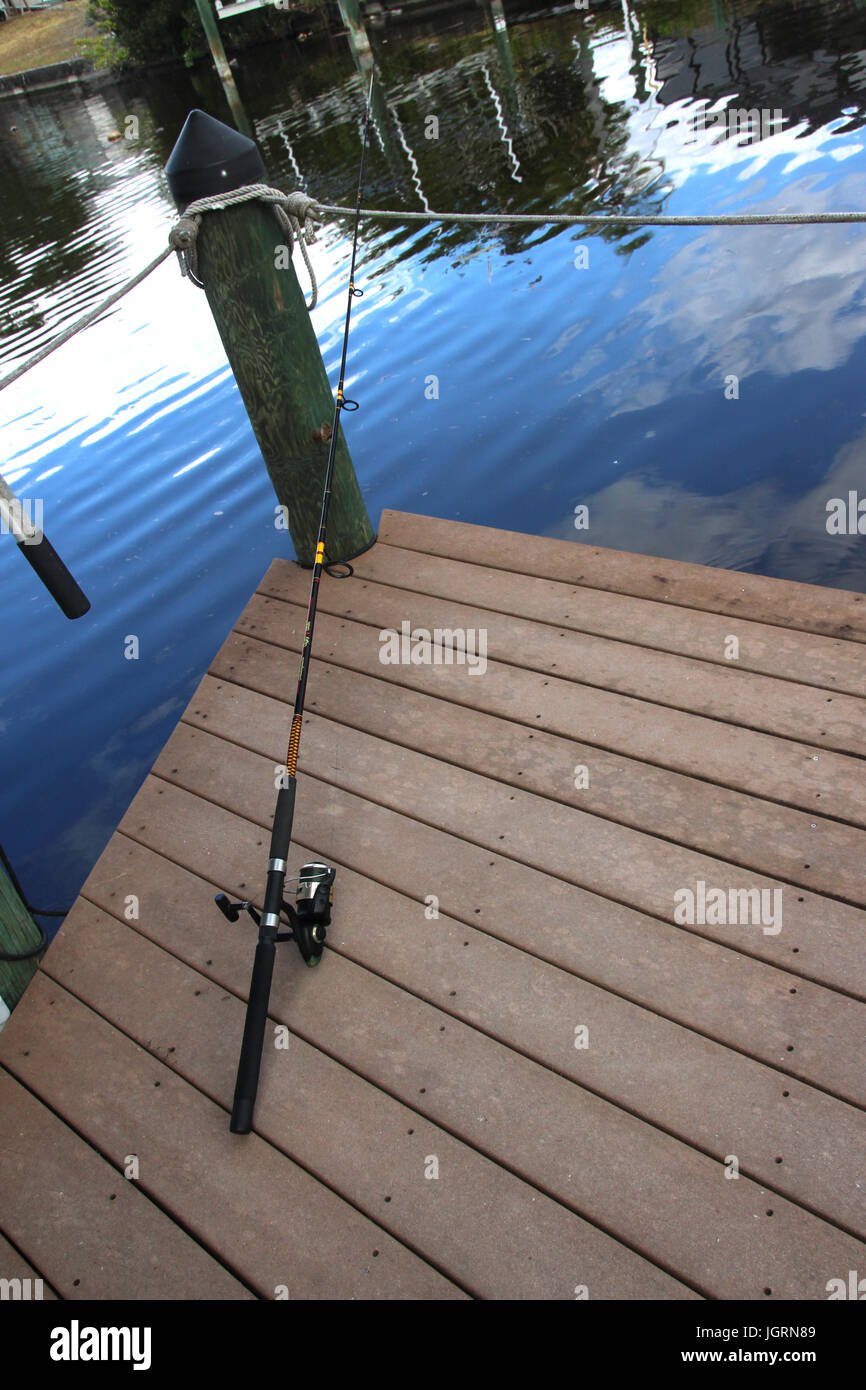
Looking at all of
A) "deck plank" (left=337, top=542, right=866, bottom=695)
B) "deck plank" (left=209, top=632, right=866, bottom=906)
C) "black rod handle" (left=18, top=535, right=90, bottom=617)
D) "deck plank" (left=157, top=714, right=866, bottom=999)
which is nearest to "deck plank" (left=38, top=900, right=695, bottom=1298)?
"deck plank" (left=157, top=714, right=866, bottom=999)

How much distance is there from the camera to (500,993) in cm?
279

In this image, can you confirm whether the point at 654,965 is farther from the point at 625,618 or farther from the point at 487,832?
the point at 625,618

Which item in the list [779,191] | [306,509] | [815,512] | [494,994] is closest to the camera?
[494,994]

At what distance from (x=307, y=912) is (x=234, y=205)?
2807 millimetres

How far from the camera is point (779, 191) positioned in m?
9.84

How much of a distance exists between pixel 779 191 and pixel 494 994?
9.66 metres

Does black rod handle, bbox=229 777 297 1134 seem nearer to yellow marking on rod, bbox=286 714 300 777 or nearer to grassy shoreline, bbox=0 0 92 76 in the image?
yellow marking on rod, bbox=286 714 300 777

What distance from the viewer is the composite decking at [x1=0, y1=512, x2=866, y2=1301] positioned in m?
2.33

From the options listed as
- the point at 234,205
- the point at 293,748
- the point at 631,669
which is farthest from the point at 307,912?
the point at 234,205

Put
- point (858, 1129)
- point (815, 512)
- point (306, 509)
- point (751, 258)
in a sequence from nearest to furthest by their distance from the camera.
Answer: point (858, 1129), point (306, 509), point (815, 512), point (751, 258)

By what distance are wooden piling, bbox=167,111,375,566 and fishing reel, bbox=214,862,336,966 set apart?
2.02 m

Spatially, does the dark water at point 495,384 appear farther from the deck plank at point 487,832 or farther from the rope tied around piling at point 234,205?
the rope tied around piling at point 234,205
